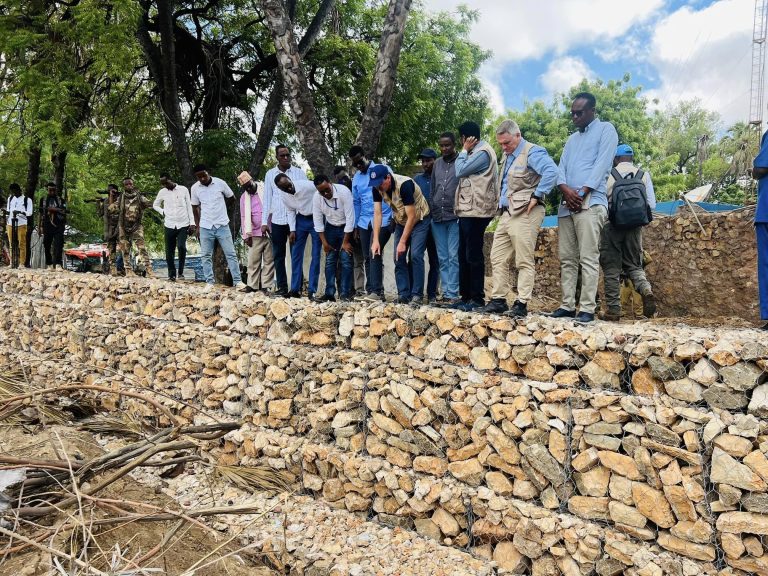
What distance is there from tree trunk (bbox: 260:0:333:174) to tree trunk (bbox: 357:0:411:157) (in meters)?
0.58

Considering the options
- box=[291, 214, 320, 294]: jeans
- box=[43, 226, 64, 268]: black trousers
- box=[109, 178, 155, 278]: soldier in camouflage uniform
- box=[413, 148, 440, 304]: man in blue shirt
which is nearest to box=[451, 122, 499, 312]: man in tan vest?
box=[413, 148, 440, 304]: man in blue shirt

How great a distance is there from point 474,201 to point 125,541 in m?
3.98

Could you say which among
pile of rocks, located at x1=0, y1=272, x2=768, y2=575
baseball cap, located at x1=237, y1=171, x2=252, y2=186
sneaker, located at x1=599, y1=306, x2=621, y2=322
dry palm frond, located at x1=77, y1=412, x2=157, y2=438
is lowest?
dry palm frond, located at x1=77, y1=412, x2=157, y2=438

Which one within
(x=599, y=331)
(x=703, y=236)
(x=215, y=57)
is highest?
(x=215, y=57)

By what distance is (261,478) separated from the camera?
5676 millimetres

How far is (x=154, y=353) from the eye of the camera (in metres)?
7.27

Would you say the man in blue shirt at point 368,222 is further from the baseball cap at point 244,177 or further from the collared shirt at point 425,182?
the baseball cap at point 244,177

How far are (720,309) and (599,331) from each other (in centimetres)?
460

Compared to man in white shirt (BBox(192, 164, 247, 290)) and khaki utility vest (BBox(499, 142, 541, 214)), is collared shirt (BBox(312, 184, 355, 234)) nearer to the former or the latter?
man in white shirt (BBox(192, 164, 247, 290))

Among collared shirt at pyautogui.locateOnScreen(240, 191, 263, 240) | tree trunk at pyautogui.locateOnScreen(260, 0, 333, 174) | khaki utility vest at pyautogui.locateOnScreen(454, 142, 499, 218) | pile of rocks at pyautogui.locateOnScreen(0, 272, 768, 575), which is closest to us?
pile of rocks at pyautogui.locateOnScreen(0, 272, 768, 575)

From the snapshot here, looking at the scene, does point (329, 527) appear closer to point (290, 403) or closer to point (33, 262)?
point (290, 403)

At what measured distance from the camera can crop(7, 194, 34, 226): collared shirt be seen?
33.1 ft

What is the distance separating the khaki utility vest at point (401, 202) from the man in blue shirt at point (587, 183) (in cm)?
133

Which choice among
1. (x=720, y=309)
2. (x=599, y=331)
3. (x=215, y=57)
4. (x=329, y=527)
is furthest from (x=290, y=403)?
(x=215, y=57)
